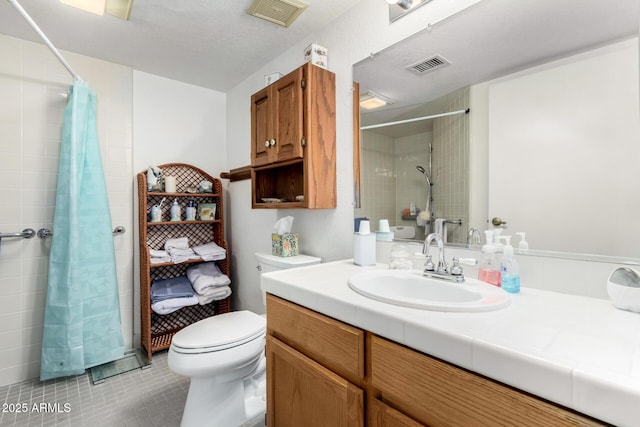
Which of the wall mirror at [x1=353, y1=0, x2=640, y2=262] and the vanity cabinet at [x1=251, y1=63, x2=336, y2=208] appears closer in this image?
the wall mirror at [x1=353, y1=0, x2=640, y2=262]

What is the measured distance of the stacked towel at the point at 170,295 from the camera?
2.09 metres

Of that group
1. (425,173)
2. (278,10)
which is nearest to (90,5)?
(278,10)

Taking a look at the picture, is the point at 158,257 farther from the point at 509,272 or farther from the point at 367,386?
the point at 509,272

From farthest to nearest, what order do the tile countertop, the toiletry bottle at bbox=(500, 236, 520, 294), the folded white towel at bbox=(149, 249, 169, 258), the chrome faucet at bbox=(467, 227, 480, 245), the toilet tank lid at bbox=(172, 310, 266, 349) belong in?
the folded white towel at bbox=(149, 249, 169, 258) → the toilet tank lid at bbox=(172, 310, 266, 349) → the chrome faucet at bbox=(467, 227, 480, 245) → the toiletry bottle at bbox=(500, 236, 520, 294) → the tile countertop

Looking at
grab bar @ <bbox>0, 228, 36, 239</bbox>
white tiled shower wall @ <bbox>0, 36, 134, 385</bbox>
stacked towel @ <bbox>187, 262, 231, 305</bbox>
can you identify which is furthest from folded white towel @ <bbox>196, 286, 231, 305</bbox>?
grab bar @ <bbox>0, 228, 36, 239</bbox>

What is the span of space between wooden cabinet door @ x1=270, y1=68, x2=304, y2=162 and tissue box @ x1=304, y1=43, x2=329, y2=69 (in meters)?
0.12

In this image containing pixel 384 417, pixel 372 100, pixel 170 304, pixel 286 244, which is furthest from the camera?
pixel 170 304

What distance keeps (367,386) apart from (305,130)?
121cm

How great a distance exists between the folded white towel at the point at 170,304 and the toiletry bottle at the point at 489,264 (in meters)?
1.96

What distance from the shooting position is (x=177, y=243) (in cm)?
236

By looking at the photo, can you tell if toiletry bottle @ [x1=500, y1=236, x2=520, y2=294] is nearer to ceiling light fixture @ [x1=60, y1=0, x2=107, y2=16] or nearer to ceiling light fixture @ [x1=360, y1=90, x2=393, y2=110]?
ceiling light fixture @ [x1=360, y1=90, x2=393, y2=110]

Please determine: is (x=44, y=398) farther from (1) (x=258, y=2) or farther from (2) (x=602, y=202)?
(2) (x=602, y=202)

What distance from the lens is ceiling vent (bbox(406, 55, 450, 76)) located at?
126cm

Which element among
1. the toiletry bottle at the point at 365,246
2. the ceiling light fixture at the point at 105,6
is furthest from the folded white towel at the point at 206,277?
the ceiling light fixture at the point at 105,6
